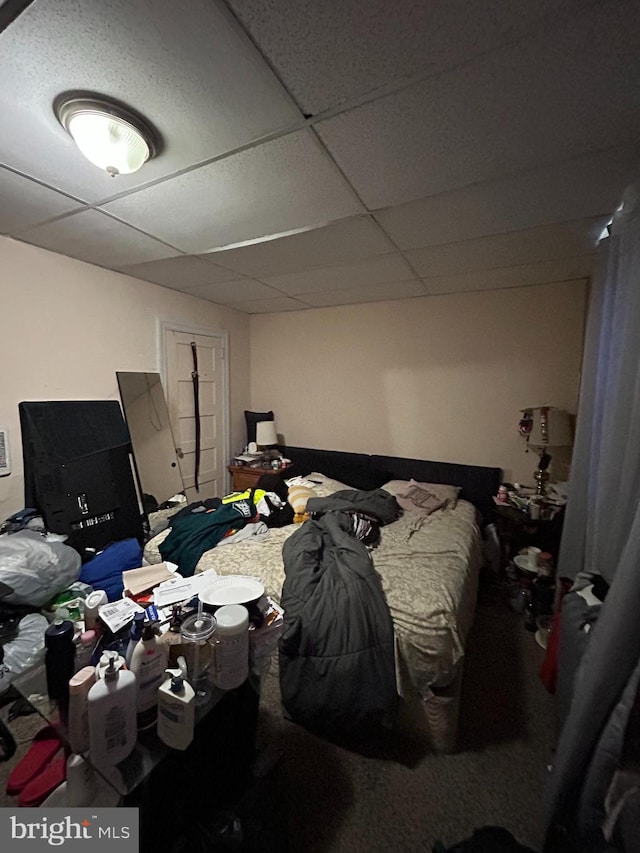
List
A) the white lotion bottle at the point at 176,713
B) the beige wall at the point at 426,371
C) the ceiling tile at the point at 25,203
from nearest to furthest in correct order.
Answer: the white lotion bottle at the point at 176,713 → the ceiling tile at the point at 25,203 → the beige wall at the point at 426,371

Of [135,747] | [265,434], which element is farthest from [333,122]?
[265,434]

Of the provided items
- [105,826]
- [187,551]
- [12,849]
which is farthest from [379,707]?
[187,551]

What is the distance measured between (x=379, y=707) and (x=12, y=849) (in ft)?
3.65

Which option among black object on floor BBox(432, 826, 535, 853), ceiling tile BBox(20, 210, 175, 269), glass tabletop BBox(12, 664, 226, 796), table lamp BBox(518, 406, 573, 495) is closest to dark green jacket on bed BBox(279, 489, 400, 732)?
black object on floor BBox(432, 826, 535, 853)

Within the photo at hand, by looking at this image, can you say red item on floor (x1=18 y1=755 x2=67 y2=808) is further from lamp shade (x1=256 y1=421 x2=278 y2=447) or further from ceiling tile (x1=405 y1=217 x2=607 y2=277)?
ceiling tile (x1=405 y1=217 x2=607 y2=277)

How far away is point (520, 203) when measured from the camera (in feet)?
4.86

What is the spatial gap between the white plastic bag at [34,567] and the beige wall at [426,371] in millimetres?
2431

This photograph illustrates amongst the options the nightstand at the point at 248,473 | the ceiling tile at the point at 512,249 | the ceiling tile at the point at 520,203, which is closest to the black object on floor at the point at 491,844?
the ceiling tile at the point at 520,203

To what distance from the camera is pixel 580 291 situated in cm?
256

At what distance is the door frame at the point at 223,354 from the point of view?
9.50ft

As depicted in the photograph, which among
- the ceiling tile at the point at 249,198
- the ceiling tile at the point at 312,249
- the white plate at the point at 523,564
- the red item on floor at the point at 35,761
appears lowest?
Result: the red item on floor at the point at 35,761

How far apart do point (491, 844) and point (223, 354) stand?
3.65 meters

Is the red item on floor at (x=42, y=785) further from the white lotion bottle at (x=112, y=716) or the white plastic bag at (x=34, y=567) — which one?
the white plastic bag at (x=34, y=567)

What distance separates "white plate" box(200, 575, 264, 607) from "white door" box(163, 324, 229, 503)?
2.24 meters
